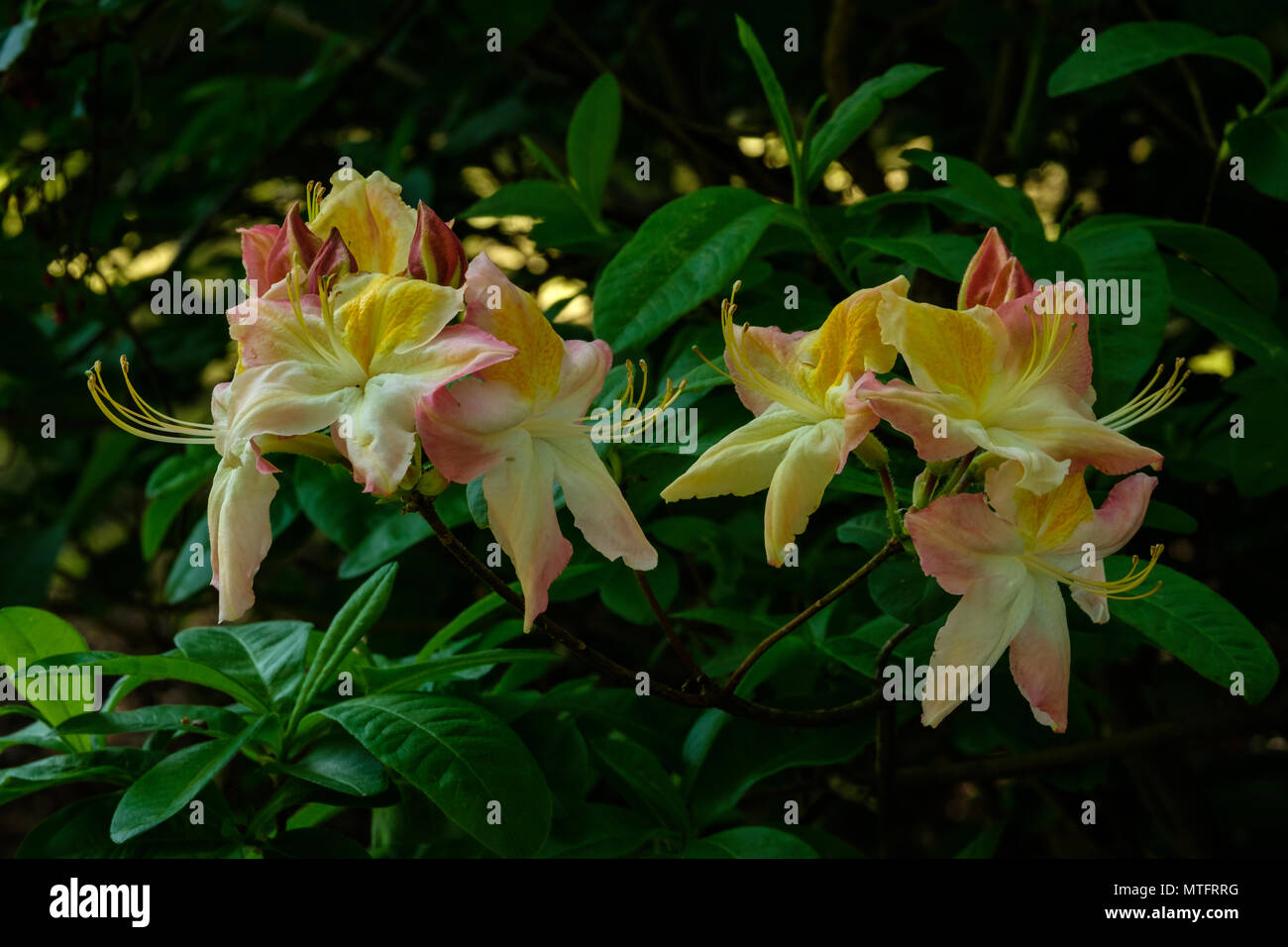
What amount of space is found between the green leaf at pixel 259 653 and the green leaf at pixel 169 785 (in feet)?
0.27

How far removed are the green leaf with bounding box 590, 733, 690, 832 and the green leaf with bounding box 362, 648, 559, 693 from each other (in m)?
0.09

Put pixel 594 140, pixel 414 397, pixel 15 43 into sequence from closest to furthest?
pixel 414 397 < pixel 594 140 < pixel 15 43

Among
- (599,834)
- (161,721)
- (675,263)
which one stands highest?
(675,263)

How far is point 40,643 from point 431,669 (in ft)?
1.07

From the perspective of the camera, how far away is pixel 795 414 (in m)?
0.70

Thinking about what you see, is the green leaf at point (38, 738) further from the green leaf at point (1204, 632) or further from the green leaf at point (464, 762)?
the green leaf at point (1204, 632)

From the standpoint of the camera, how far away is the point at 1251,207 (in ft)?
4.96

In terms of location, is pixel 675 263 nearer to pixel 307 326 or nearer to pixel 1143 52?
pixel 307 326

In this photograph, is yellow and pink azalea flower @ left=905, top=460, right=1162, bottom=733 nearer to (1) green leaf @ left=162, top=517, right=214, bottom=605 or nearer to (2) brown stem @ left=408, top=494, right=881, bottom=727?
(2) brown stem @ left=408, top=494, right=881, bottom=727

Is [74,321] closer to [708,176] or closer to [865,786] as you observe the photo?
[708,176]

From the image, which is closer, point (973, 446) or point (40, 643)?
point (973, 446)

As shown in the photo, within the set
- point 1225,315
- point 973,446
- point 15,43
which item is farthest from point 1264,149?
point 15,43
